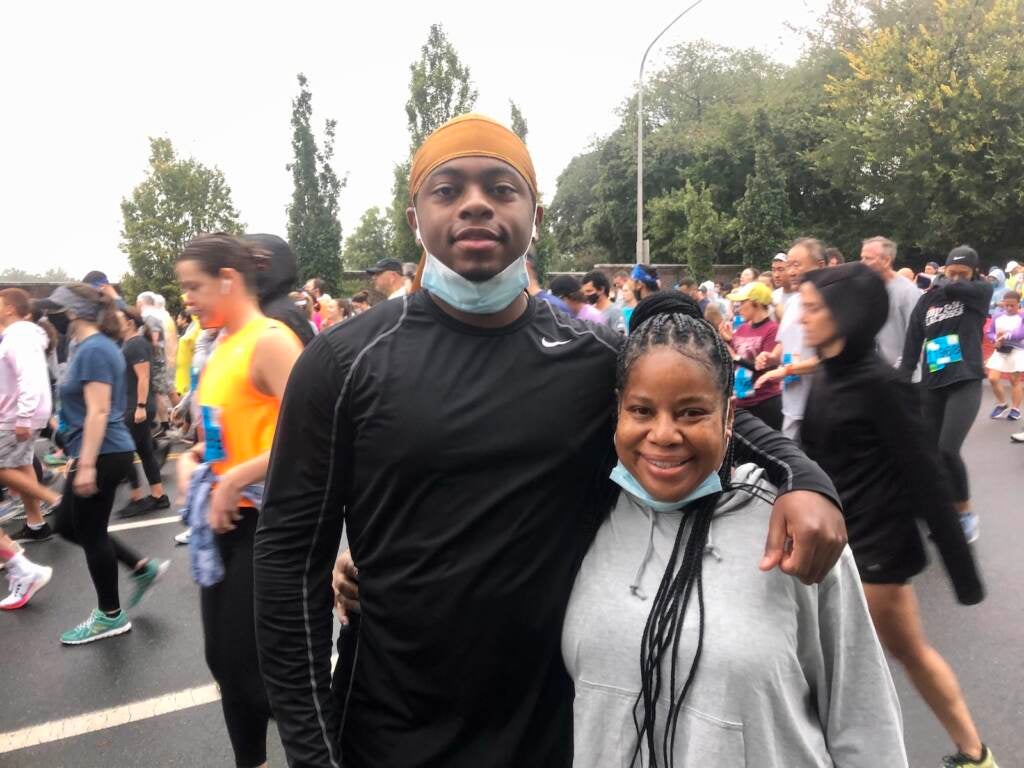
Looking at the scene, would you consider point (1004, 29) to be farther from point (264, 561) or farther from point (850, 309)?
point (264, 561)

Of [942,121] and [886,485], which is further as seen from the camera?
[942,121]

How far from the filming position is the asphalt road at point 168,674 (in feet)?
10.2

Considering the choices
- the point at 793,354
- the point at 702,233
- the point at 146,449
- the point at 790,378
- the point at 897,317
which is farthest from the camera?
the point at 702,233

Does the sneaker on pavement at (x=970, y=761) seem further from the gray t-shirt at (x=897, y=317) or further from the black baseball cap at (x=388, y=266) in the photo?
the black baseball cap at (x=388, y=266)

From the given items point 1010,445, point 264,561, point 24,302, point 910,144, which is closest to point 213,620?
point 264,561

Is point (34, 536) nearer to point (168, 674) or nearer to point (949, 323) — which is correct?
point (168, 674)

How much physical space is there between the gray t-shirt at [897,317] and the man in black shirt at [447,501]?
16.7 ft

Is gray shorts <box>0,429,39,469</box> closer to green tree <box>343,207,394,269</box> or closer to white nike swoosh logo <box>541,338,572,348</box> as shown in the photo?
white nike swoosh logo <box>541,338,572,348</box>

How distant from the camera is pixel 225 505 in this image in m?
2.30

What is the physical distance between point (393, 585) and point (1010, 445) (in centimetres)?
857

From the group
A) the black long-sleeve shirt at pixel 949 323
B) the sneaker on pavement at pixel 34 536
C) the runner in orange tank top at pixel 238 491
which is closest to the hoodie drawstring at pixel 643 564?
the runner in orange tank top at pixel 238 491

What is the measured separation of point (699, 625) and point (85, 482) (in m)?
3.62

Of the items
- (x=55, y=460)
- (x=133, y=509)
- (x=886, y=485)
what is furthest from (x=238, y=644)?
(x=55, y=460)

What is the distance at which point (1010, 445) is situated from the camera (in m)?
7.91
